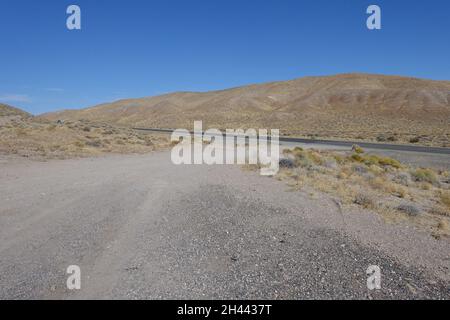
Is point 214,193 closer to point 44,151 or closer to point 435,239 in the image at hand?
point 435,239

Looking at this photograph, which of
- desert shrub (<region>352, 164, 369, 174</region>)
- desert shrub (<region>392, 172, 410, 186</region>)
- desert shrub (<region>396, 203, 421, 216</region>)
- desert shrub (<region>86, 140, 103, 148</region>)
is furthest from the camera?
desert shrub (<region>86, 140, 103, 148</region>)

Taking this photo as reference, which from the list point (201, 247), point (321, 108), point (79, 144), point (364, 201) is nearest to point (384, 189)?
point (364, 201)

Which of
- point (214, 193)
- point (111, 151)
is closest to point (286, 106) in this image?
point (111, 151)

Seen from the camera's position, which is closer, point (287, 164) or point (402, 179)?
point (402, 179)

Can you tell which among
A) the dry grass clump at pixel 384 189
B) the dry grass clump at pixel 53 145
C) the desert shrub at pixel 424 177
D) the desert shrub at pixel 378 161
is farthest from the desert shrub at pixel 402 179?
the dry grass clump at pixel 53 145

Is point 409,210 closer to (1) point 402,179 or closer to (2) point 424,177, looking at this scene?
(1) point 402,179

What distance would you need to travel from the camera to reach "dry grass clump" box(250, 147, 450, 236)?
861 cm

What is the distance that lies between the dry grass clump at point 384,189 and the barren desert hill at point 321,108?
31916mm

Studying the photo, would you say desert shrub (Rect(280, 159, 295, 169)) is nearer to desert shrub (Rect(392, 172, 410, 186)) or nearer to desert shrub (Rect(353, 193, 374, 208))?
desert shrub (Rect(392, 172, 410, 186))

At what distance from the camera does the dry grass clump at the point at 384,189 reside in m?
8.61

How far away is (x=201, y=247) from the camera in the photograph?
5883mm

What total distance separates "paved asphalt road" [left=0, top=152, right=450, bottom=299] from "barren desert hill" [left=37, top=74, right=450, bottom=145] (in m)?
41.5

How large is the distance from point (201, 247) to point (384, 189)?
8660mm

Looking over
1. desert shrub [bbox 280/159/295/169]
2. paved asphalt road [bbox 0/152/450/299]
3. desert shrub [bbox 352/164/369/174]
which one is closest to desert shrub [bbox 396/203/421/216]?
paved asphalt road [bbox 0/152/450/299]
